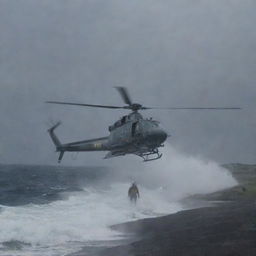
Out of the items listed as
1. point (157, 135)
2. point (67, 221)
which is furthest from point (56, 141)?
point (157, 135)

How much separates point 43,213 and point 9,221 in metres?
5.77

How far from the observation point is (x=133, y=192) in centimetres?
3953

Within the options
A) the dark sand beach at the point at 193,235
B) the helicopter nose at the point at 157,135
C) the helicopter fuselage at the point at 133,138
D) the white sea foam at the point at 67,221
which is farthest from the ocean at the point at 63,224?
the helicopter nose at the point at 157,135

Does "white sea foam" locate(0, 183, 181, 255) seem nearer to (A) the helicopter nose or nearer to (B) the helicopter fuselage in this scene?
(B) the helicopter fuselage

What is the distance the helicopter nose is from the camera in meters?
24.6

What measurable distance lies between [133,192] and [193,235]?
17.4 meters

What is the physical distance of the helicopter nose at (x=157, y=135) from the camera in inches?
970

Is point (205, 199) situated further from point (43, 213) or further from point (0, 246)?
point (0, 246)

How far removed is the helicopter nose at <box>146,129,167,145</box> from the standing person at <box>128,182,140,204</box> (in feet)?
46.8

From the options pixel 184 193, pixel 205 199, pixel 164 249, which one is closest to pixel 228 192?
pixel 205 199

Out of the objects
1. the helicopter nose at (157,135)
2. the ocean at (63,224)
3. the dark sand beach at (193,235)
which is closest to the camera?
the dark sand beach at (193,235)

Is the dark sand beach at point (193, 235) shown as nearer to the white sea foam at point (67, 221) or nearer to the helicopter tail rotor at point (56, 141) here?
the white sea foam at point (67, 221)

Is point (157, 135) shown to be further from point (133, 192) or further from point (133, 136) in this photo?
point (133, 192)

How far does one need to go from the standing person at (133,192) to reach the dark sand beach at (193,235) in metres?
8.42
